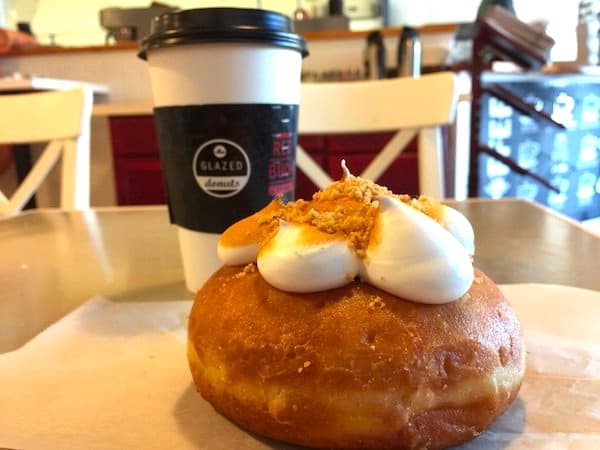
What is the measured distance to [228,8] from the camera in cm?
62

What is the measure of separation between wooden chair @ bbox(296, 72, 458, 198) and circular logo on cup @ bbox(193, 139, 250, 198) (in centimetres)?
76

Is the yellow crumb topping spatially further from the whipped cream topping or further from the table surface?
the table surface

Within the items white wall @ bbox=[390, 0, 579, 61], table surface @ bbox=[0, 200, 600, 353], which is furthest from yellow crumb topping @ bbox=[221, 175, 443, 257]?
white wall @ bbox=[390, 0, 579, 61]

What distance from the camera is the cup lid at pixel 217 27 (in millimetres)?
632

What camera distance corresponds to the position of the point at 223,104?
0.66 m

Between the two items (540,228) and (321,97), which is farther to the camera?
(321,97)

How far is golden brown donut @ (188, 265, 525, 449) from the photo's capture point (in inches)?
14.8

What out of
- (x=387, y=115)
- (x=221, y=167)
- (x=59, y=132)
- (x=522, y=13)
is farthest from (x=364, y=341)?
(x=522, y=13)

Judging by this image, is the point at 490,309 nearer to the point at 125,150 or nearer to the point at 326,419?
the point at 326,419

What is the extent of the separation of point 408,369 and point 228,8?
1.42 feet

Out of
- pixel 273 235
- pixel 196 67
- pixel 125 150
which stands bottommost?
pixel 125 150

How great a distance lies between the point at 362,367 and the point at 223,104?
1.26 feet

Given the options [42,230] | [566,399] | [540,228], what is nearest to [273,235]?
[566,399]

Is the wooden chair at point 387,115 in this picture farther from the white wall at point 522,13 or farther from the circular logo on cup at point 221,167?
the white wall at point 522,13
